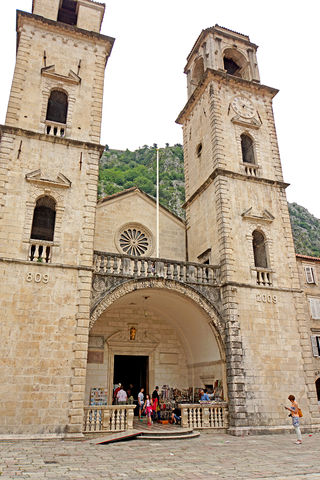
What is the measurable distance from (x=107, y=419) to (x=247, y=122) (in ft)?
46.2

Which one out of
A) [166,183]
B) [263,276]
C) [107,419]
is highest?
[166,183]

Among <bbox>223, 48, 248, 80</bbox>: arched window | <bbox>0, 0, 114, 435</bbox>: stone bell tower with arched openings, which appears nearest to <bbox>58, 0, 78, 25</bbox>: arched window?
<bbox>0, 0, 114, 435</bbox>: stone bell tower with arched openings

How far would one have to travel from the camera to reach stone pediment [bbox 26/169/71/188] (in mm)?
13016

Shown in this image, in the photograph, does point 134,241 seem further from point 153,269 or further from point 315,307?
point 315,307

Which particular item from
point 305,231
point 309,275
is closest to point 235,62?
point 309,275

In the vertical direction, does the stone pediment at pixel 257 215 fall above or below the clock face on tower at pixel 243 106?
below

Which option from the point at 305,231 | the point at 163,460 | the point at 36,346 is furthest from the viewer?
the point at 305,231

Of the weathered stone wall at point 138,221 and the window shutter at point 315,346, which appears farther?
the window shutter at point 315,346

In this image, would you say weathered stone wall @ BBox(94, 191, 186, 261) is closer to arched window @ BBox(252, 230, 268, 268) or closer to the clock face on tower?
arched window @ BBox(252, 230, 268, 268)

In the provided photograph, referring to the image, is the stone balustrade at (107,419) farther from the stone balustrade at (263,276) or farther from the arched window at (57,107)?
the arched window at (57,107)

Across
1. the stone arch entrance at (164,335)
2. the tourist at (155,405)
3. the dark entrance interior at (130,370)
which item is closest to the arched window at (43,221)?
the stone arch entrance at (164,335)

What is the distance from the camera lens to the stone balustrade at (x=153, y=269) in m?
13.1

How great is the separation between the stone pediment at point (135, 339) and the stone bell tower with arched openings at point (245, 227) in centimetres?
418

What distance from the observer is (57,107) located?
15.8 m
